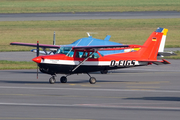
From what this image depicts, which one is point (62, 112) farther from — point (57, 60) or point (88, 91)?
point (57, 60)

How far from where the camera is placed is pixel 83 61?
2020 centimetres

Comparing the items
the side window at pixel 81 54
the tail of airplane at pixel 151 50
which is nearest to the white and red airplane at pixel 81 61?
the side window at pixel 81 54

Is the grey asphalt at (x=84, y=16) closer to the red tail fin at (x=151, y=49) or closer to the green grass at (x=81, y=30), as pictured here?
the green grass at (x=81, y=30)

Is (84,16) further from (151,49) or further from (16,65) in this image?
(151,49)

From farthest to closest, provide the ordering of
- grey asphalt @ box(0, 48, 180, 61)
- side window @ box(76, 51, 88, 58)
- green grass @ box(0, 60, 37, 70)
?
grey asphalt @ box(0, 48, 180, 61), green grass @ box(0, 60, 37, 70), side window @ box(76, 51, 88, 58)

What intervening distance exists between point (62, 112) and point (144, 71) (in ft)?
45.6

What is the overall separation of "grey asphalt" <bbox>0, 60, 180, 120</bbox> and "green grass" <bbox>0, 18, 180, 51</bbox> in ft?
65.2

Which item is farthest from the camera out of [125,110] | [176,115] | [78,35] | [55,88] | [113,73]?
[78,35]

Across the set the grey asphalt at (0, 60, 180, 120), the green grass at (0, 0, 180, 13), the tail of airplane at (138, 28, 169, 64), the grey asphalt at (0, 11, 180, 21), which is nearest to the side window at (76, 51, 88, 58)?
the grey asphalt at (0, 60, 180, 120)

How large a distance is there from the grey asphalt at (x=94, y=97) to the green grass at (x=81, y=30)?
19.9 meters

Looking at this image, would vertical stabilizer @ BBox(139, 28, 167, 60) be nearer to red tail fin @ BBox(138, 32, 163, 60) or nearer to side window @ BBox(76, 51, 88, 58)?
red tail fin @ BBox(138, 32, 163, 60)

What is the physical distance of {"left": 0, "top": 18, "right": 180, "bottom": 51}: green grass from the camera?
46.8 m

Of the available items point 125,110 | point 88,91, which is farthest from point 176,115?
point 88,91

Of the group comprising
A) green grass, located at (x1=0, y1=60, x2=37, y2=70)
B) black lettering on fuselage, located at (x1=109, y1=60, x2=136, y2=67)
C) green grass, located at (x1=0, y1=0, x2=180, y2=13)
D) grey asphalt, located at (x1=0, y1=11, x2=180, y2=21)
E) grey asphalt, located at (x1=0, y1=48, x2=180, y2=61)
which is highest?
green grass, located at (x1=0, y1=0, x2=180, y2=13)
